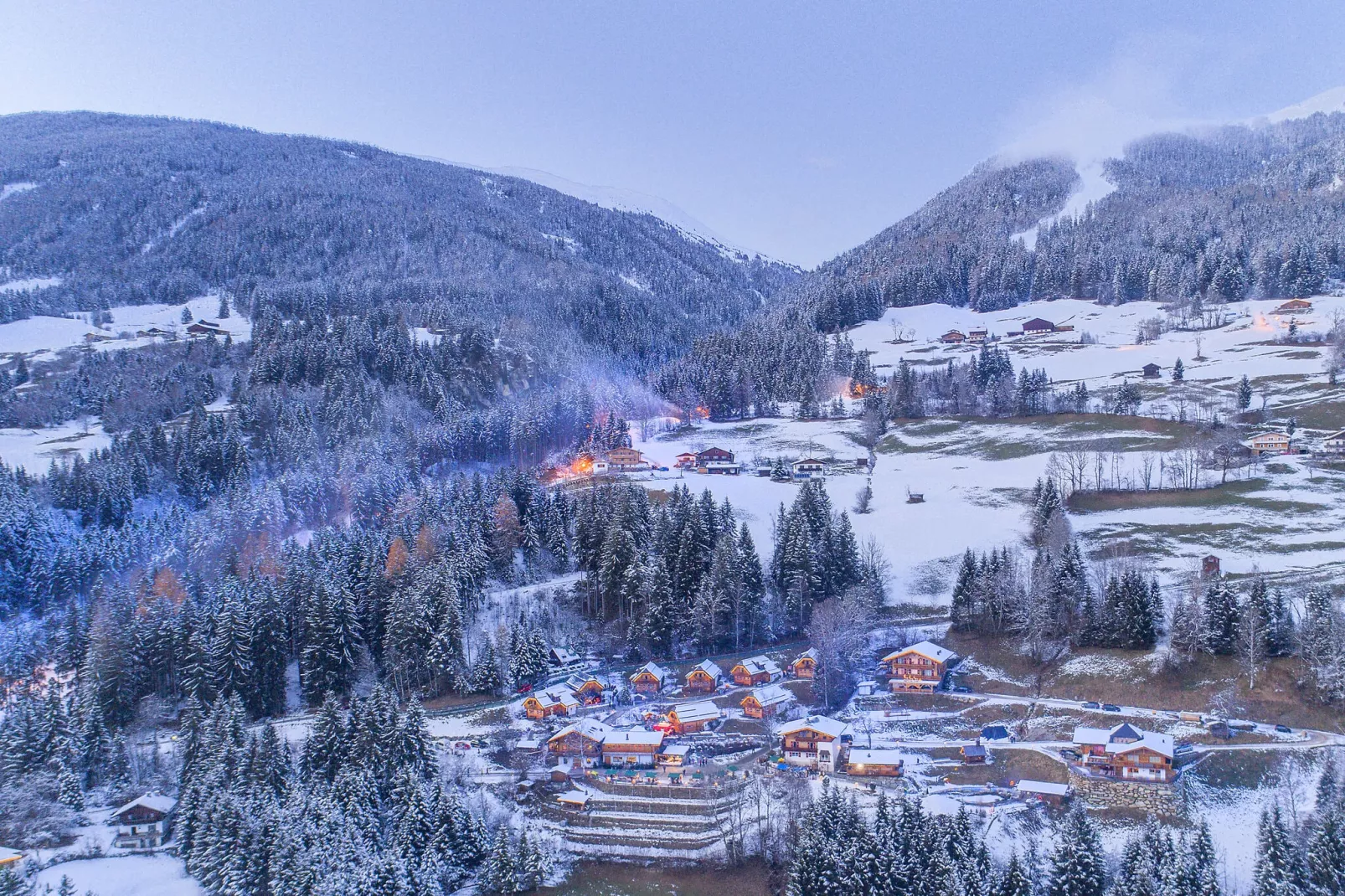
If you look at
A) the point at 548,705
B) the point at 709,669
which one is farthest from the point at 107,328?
the point at 709,669

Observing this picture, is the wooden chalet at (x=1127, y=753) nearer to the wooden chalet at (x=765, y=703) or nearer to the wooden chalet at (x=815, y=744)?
the wooden chalet at (x=815, y=744)

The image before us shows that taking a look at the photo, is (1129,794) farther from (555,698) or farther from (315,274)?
(315,274)

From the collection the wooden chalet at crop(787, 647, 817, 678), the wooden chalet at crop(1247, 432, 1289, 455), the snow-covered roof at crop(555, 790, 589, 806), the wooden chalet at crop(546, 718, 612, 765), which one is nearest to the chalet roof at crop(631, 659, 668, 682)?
the wooden chalet at crop(546, 718, 612, 765)

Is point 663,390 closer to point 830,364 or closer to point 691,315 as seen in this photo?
point 830,364

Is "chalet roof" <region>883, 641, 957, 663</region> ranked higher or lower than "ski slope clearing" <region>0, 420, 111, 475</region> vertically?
lower

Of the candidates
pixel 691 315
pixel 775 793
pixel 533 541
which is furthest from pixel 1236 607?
pixel 691 315

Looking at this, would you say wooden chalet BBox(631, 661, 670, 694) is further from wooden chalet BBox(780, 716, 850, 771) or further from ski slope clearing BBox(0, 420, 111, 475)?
ski slope clearing BBox(0, 420, 111, 475)
